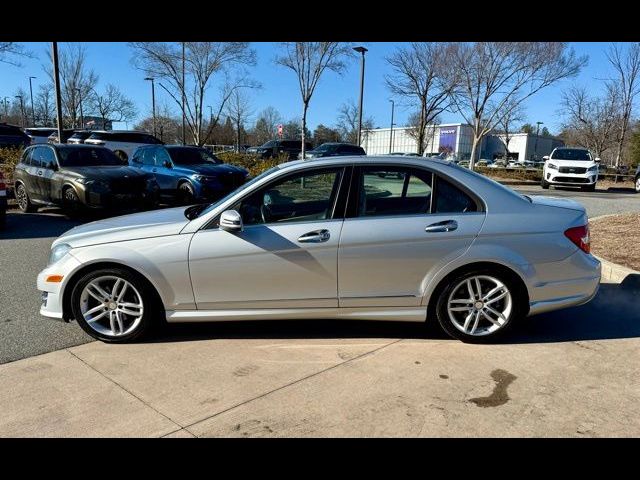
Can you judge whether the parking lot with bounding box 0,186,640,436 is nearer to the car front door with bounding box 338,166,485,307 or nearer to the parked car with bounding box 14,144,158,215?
the car front door with bounding box 338,166,485,307

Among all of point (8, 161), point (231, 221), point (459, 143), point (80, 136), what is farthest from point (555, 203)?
point (459, 143)

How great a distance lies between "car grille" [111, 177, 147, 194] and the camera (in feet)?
32.1

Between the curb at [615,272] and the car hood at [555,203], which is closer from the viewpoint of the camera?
the car hood at [555,203]

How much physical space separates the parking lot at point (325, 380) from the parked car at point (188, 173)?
712 centimetres

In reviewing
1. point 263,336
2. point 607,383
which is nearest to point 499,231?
point 607,383

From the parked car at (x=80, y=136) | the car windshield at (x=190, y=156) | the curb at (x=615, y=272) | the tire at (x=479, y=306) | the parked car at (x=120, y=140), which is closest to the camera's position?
the tire at (x=479, y=306)

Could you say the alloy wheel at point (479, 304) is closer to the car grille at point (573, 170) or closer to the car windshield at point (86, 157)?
the car windshield at point (86, 157)

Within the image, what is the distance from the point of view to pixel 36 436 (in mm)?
2680

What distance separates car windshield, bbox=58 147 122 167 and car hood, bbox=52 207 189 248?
6.98 meters

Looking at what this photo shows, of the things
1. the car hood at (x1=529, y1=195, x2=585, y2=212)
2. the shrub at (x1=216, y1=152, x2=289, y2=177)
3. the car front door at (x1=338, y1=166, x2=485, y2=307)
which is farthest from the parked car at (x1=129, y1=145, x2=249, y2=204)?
the car hood at (x1=529, y1=195, x2=585, y2=212)

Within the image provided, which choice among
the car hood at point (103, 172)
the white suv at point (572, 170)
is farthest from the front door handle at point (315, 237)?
the white suv at point (572, 170)

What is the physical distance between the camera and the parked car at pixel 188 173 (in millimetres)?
11547
